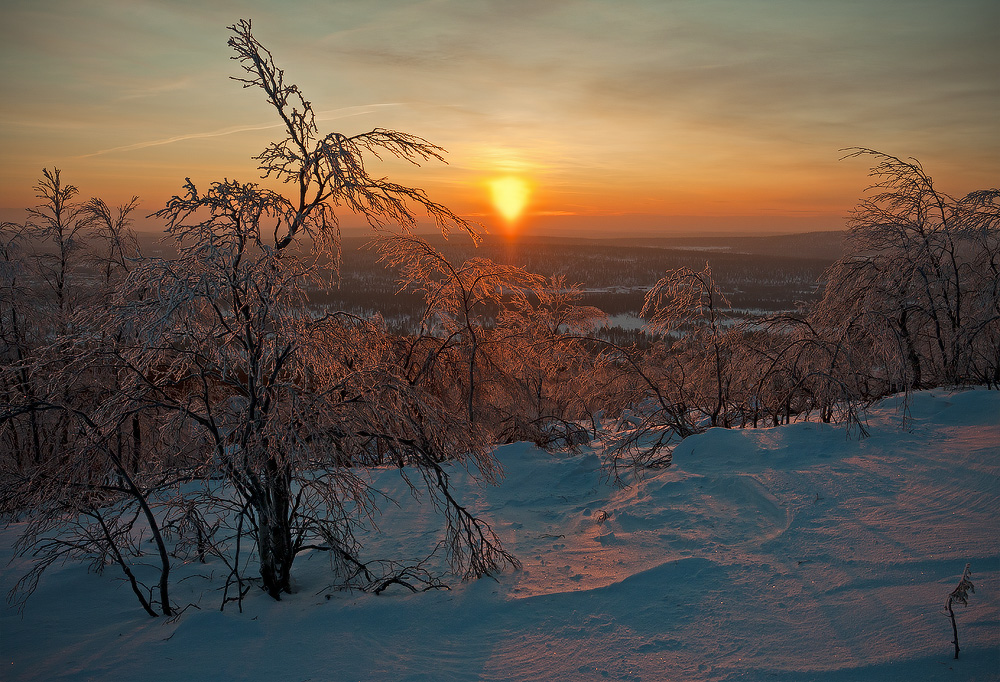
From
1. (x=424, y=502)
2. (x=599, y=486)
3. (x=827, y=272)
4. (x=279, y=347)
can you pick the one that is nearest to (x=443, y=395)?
(x=424, y=502)

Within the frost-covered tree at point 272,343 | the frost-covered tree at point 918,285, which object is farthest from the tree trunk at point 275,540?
the frost-covered tree at point 918,285

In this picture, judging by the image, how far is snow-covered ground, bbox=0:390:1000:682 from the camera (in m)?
3.71

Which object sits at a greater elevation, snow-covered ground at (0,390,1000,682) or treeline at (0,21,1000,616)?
treeline at (0,21,1000,616)

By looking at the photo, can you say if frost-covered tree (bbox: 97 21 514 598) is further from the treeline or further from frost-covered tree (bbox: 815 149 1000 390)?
frost-covered tree (bbox: 815 149 1000 390)

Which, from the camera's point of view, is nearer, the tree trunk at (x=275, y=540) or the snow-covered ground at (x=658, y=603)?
the snow-covered ground at (x=658, y=603)

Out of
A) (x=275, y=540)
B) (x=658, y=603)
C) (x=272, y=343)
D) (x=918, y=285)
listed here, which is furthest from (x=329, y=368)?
(x=918, y=285)

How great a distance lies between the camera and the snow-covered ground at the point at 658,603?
371 centimetres

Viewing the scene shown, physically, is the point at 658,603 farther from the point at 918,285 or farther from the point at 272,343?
the point at 918,285

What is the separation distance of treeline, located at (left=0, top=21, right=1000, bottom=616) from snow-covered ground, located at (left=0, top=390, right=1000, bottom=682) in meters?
0.41

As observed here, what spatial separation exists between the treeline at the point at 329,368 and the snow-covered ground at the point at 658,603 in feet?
1.33

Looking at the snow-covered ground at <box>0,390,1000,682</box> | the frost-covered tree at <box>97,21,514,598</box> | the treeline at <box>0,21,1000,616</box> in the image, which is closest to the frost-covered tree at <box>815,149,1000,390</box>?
the treeline at <box>0,21,1000,616</box>

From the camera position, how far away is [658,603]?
4.42 m

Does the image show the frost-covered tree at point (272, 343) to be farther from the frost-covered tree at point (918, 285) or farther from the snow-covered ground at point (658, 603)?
the frost-covered tree at point (918, 285)

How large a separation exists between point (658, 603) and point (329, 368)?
3.52 metres
